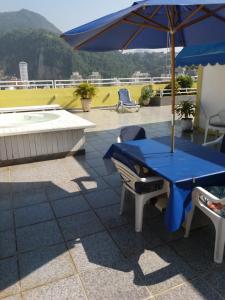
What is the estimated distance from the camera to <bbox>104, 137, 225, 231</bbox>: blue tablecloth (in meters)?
2.20

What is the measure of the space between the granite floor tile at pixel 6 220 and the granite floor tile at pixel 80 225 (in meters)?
0.58

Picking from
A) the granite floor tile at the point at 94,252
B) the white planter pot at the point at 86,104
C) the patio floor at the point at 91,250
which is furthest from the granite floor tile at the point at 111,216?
the white planter pot at the point at 86,104

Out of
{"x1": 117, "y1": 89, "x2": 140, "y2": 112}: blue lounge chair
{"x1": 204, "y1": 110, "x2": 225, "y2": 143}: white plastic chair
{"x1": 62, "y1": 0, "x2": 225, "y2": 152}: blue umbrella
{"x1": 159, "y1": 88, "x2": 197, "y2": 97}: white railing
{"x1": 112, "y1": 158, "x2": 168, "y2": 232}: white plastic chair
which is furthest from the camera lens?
{"x1": 159, "y1": 88, "x2": 197, "y2": 97}: white railing

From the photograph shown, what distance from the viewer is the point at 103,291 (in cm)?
205

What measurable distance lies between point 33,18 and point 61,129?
10557 centimetres

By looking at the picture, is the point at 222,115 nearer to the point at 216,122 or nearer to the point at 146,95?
the point at 216,122

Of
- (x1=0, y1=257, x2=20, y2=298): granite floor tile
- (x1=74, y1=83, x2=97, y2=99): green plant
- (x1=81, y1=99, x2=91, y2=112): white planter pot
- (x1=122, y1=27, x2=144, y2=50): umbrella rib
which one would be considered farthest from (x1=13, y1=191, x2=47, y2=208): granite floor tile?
(x1=74, y1=83, x2=97, y2=99): green plant

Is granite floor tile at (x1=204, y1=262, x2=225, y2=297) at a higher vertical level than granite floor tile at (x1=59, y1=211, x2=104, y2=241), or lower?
lower

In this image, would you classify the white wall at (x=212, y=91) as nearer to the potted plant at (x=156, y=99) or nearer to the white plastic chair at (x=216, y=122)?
the white plastic chair at (x=216, y=122)

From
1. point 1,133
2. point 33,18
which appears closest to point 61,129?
point 1,133

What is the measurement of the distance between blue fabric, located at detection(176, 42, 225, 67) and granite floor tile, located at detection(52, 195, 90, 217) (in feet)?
11.6

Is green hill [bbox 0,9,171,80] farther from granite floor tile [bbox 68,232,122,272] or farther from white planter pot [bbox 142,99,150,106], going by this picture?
granite floor tile [bbox 68,232,122,272]

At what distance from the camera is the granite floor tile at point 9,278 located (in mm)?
2076

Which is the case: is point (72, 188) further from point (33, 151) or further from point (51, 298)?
point (51, 298)
